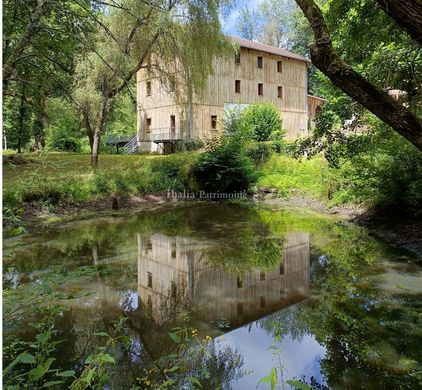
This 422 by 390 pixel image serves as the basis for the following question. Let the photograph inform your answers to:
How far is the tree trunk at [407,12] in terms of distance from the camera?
3.07 meters

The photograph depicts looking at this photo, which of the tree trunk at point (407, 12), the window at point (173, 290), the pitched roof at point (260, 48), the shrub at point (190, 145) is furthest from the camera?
the pitched roof at point (260, 48)

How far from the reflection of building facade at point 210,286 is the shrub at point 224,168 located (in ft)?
29.0

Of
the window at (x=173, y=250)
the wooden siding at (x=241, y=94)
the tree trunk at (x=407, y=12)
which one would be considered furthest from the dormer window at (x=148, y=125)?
the tree trunk at (x=407, y=12)

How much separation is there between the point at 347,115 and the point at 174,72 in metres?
10.0

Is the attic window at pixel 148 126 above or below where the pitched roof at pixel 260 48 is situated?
below

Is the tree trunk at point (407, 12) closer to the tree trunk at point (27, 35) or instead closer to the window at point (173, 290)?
the tree trunk at point (27, 35)

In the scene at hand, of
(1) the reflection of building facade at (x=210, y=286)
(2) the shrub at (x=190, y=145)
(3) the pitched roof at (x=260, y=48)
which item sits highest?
(3) the pitched roof at (x=260, y=48)

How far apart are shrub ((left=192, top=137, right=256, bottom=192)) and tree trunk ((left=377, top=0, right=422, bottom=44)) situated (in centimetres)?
1448

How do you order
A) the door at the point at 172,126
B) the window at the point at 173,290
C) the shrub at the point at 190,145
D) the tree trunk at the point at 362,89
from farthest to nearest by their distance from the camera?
the door at the point at 172,126, the shrub at the point at 190,145, the window at the point at 173,290, the tree trunk at the point at 362,89

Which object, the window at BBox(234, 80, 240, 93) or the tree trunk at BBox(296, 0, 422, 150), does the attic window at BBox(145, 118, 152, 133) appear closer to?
the window at BBox(234, 80, 240, 93)

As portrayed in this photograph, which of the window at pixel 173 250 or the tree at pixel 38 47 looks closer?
the tree at pixel 38 47

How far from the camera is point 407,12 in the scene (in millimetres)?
3119

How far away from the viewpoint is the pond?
4.20 metres

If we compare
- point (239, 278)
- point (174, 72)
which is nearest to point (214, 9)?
point (174, 72)
